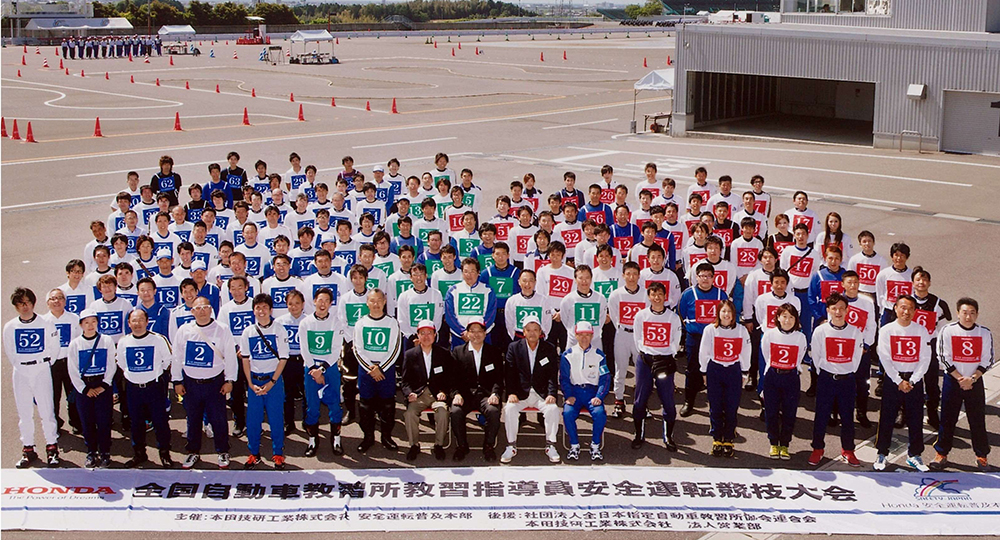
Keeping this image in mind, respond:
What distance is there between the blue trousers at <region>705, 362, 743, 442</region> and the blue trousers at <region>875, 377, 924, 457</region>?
1606mm

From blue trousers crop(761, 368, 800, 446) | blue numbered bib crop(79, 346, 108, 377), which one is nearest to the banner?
blue trousers crop(761, 368, 800, 446)

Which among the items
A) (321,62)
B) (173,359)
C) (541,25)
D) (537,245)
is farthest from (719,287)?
(541,25)

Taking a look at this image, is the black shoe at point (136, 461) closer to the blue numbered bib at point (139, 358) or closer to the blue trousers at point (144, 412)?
the blue trousers at point (144, 412)

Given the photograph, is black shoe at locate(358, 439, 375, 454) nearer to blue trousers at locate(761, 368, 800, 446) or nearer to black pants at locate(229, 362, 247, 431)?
black pants at locate(229, 362, 247, 431)

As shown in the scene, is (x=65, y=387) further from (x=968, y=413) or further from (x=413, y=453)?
(x=968, y=413)

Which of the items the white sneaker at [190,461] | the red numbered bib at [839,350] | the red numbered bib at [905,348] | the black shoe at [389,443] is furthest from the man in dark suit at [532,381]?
the red numbered bib at [905,348]

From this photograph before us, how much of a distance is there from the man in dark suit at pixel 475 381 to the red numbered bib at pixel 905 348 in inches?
177

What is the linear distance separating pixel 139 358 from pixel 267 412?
5.05ft

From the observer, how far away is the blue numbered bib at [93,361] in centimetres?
1079

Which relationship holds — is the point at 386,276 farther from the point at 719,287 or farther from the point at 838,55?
the point at 838,55

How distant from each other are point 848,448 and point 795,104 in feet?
128

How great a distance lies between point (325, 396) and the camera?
37.8 feet

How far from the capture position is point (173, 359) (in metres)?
10.9

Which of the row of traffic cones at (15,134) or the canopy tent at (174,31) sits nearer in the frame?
the row of traffic cones at (15,134)
